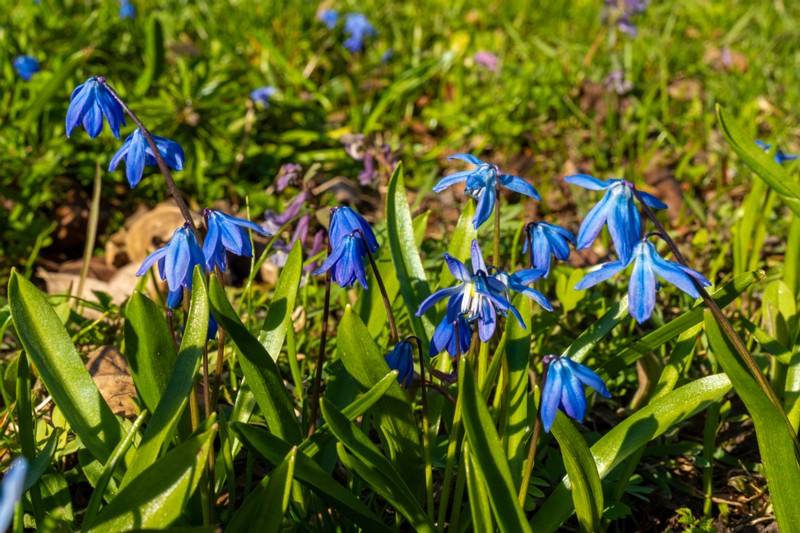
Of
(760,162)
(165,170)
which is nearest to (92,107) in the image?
(165,170)

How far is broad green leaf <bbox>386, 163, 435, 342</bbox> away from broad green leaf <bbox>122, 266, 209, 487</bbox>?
2.17 feet

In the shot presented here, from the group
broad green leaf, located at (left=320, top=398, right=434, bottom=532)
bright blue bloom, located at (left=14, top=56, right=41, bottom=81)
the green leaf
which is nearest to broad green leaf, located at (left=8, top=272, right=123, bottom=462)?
broad green leaf, located at (left=320, top=398, right=434, bottom=532)

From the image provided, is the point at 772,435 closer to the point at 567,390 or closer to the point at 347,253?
the point at 567,390

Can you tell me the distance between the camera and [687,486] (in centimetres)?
231

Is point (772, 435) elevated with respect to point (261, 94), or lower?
lower

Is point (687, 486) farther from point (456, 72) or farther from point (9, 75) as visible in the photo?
point (9, 75)

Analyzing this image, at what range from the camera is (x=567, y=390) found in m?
1.53

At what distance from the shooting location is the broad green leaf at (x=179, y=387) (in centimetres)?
162

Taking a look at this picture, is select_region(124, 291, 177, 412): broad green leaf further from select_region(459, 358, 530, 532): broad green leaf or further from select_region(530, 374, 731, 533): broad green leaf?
select_region(530, 374, 731, 533): broad green leaf

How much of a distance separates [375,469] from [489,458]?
0.99 feet

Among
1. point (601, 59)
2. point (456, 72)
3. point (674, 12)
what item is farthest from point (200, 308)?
point (674, 12)

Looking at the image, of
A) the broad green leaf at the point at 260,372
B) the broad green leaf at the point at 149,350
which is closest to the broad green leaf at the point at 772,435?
the broad green leaf at the point at 260,372

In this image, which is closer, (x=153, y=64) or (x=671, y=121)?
(x=153, y=64)

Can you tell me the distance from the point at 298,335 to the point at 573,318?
3.14 feet
